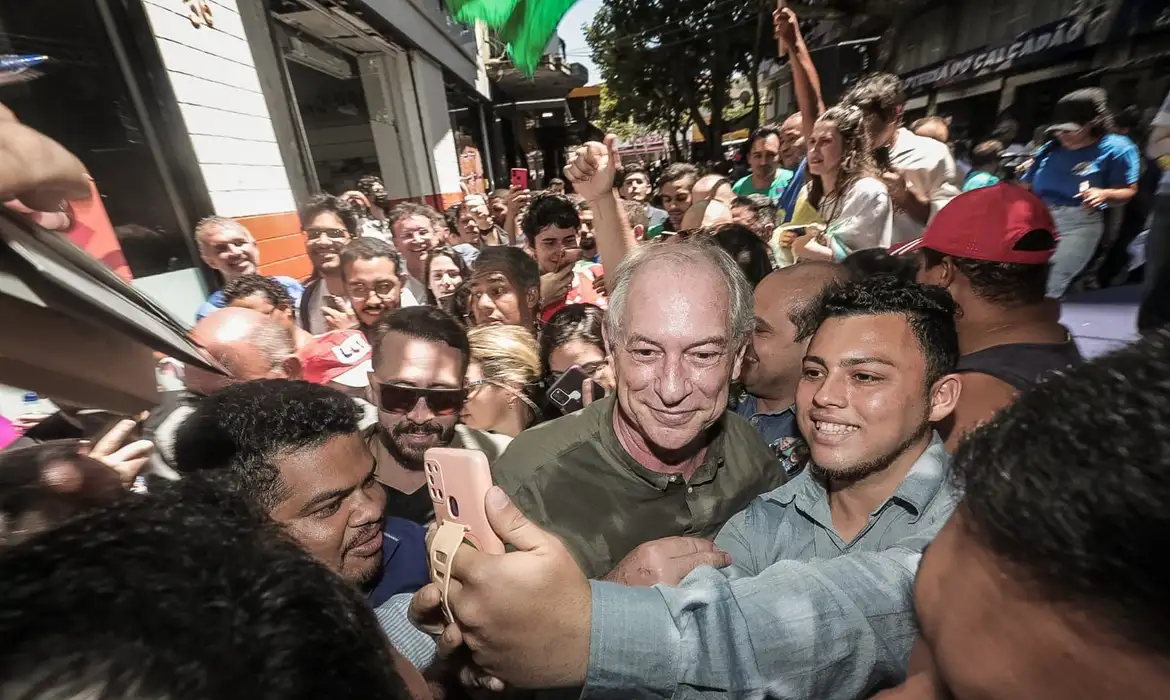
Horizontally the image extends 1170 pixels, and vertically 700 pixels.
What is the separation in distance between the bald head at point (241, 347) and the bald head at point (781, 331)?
6.47 feet

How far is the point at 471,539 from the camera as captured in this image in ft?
2.89

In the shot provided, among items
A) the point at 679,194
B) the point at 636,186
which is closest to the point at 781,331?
the point at 679,194

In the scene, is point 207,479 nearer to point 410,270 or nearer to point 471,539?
point 471,539

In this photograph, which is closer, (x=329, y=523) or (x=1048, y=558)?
(x=1048, y=558)

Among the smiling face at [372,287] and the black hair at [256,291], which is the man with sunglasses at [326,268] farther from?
the black hair at [256,291]

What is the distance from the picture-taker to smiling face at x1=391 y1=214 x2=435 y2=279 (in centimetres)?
490

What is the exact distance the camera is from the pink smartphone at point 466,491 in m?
0.88

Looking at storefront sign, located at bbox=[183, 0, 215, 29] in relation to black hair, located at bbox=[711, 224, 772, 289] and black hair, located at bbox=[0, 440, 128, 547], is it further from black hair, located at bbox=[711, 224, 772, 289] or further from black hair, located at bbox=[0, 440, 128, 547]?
black hair, located at bbox=[711, 224, 772, 289]

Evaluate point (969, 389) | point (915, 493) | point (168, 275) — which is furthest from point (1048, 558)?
point (168, 275)

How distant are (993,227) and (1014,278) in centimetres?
23

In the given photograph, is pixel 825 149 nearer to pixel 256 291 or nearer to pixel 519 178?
pixel 256 291

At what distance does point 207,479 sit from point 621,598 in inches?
24.6

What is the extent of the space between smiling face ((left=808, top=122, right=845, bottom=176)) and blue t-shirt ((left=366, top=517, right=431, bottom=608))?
3.26m

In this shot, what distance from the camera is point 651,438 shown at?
1717 millimetres
